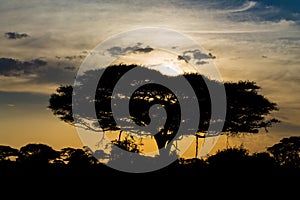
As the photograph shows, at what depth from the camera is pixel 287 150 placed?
43.7 metres

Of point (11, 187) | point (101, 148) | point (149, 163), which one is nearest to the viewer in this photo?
point (11, 187)

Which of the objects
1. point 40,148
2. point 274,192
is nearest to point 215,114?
point 40,148

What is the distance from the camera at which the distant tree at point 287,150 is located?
42.2 metres

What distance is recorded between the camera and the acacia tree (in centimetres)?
4916

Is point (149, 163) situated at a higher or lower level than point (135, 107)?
lower

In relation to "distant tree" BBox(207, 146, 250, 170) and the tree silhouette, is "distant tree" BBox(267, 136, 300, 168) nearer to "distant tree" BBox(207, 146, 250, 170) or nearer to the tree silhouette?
"distant tree" BBox(207, 146, 250, 170)

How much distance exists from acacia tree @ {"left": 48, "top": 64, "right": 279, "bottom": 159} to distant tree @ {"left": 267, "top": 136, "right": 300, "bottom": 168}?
5.88 metres

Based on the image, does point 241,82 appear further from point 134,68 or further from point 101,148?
point 101,148

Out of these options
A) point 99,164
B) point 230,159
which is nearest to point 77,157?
point 99,164

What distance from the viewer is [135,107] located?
49.5 metres

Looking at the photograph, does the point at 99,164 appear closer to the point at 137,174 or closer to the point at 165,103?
the point at 137,174

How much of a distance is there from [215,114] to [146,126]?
18.9ft

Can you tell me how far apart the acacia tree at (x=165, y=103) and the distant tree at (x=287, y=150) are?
5878 mm

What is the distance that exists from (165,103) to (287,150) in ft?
34.7
